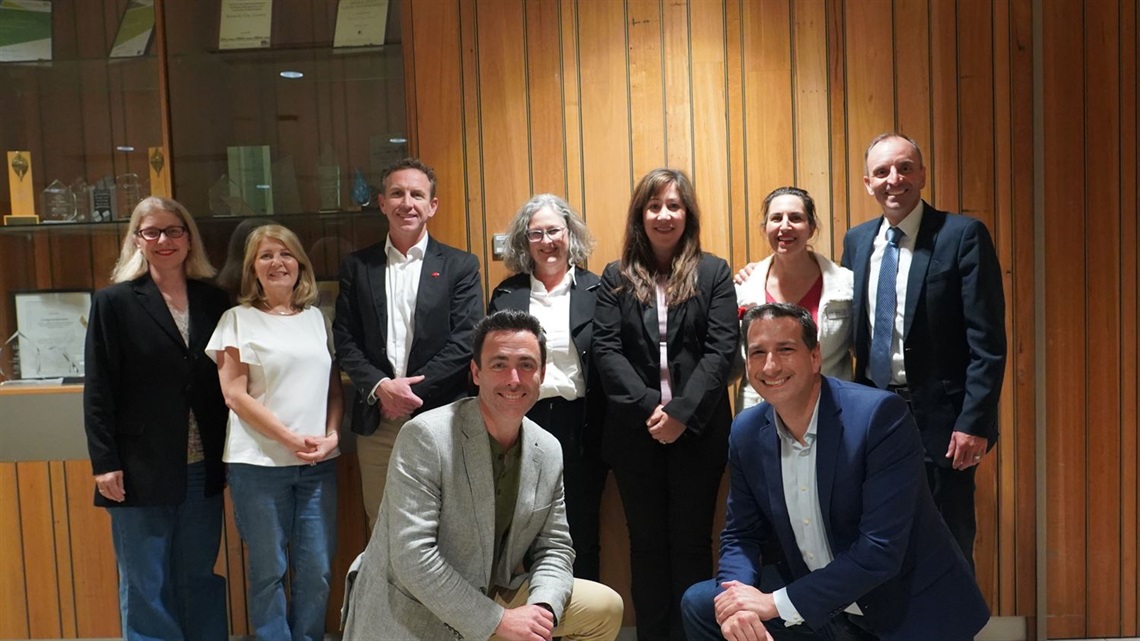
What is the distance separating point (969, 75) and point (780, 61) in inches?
26.8

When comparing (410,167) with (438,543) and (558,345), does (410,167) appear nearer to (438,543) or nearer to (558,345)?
(558,345)

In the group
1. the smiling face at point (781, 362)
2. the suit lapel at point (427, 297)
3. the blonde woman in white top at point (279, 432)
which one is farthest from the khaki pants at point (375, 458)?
the smiling face at point (781, 362)

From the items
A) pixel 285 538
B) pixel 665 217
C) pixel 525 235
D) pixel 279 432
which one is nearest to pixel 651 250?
pixel 665 217

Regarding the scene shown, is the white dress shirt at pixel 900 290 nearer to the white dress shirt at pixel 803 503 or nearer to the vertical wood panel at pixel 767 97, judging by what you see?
the vertical wood panel at pixel 767 97

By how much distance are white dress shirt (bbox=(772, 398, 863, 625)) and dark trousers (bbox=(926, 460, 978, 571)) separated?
79 centimetres

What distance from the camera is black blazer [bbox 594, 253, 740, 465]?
3.08 meters

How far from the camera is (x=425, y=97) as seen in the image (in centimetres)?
354

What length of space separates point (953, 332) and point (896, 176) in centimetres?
52

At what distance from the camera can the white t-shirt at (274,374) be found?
3.07 meters

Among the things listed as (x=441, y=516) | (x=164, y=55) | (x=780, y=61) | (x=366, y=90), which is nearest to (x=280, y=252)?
(x=366, y=90)

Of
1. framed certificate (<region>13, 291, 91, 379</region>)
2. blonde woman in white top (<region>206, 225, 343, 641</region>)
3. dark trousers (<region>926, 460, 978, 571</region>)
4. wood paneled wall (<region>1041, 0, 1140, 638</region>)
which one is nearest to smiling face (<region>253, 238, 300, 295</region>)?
blonde woman in white top (<region>206, 225, 343, 641</region>)

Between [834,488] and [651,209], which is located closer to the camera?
[834,488]

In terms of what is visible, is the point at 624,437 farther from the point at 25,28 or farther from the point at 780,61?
the point at 25,28

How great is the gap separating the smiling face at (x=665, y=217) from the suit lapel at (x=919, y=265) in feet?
2.45
